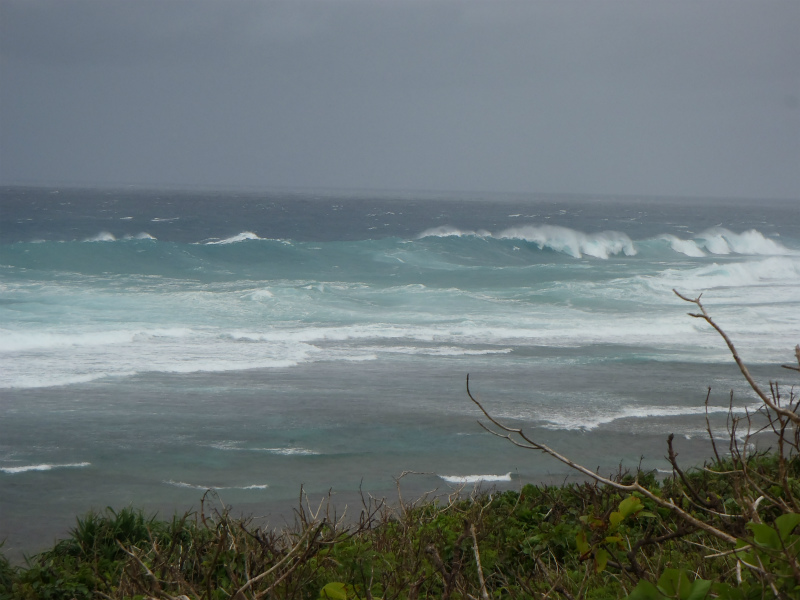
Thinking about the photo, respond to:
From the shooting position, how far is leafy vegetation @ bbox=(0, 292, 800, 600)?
2.22m

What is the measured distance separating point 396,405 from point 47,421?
5.13 meters

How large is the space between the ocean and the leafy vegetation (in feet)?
2.14

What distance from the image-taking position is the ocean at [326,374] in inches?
383

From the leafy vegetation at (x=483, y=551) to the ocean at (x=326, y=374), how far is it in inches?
25.7

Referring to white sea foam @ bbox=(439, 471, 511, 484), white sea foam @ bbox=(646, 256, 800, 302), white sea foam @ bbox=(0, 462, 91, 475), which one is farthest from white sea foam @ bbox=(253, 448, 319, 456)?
white sea foam @ bbox=(646, 256, 800, 302)

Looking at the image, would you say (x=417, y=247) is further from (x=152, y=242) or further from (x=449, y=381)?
(x=449, y=381)

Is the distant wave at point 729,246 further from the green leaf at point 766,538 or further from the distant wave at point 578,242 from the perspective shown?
the green leaf at point 766,538

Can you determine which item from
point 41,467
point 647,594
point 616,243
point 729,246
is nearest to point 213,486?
point 41,467

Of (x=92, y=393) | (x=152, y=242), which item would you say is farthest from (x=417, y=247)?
(x=92, y=393)

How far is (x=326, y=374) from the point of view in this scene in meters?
15.3

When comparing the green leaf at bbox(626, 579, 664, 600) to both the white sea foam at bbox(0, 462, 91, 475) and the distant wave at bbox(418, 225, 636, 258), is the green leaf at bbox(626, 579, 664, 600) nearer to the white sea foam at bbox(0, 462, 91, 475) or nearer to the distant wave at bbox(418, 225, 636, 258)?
the white sea foam at bbox(0, 462, 91, 475)

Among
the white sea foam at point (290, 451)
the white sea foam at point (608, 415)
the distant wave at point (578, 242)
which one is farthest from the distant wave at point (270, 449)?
the distant wave at point (578, 242)

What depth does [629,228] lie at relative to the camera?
279 feet

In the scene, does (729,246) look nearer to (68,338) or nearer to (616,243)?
(616,243)
